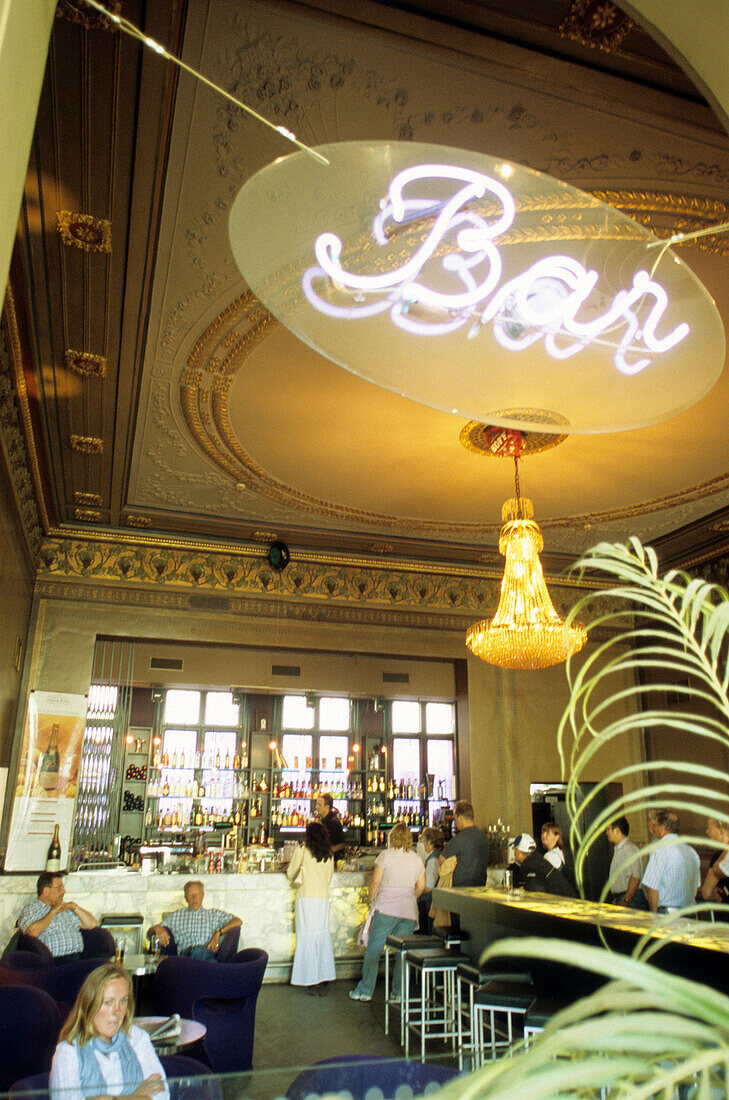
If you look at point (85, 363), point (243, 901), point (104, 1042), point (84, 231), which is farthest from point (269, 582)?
point (104, 1042)

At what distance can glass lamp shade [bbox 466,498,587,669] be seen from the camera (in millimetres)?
6160

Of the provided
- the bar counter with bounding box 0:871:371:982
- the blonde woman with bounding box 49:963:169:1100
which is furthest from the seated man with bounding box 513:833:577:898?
the blonde woman with bounding box 49:963:169:1100

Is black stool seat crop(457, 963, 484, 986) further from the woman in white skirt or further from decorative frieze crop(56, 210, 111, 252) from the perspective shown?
decorative frieze crop(56, 210, 111, 252)

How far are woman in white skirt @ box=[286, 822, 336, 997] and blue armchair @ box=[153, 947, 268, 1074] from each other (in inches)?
94.0

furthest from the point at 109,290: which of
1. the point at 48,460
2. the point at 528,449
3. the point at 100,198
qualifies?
the point at 528,449

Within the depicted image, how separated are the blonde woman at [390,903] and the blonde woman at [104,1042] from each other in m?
3.96

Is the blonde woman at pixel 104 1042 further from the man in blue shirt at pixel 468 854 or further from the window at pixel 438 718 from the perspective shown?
the window at pixel 438 718

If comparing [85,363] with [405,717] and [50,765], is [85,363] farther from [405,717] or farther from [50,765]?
[405,717]

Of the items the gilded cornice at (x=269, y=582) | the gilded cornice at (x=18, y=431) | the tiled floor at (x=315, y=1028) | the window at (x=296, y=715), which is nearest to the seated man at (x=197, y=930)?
Answer: the tiled floor at (x=315, y=1028)

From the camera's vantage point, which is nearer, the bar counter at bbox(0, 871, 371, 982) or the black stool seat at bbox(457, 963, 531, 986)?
the black stool seat at bbox(457, 963, 531, 986)

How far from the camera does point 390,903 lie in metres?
7.02

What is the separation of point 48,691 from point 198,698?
16.8 feet

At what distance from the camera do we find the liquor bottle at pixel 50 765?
7.91m

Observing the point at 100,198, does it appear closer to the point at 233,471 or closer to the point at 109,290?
the point at 109,290
